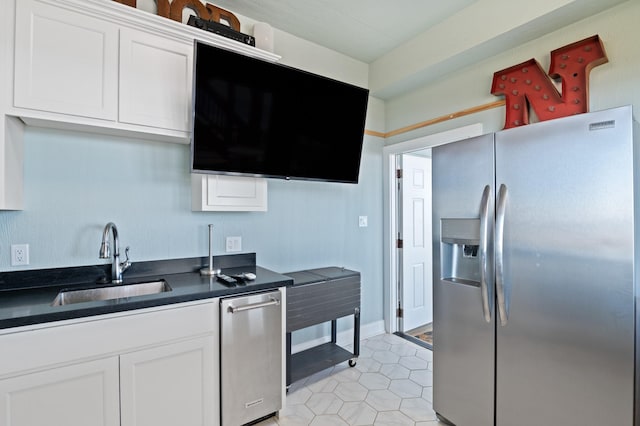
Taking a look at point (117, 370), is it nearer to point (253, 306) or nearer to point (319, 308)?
point (253, 306)

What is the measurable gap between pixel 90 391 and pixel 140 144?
142cm

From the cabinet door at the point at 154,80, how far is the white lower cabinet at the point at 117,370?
Result: 109cm

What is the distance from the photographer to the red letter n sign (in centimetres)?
189

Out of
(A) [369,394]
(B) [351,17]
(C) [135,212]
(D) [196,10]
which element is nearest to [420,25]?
(B) [351,17]

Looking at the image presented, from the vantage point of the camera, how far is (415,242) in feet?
11.4

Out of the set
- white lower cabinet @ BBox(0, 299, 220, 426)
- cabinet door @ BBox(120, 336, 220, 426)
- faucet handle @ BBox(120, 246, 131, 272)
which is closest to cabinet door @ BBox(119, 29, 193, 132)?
faucet handle @ BBox(120, 246, 131, 272)

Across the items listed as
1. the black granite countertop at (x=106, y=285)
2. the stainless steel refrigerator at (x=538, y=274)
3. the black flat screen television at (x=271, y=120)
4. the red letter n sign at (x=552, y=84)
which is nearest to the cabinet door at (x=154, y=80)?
the black flat screen television at (x=271, y=120)

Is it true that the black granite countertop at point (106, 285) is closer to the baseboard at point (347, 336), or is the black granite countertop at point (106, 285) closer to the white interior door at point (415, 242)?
the baseboard at point (347, 336)

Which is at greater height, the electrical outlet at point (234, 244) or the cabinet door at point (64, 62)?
the cabinet door at point (64, 62)

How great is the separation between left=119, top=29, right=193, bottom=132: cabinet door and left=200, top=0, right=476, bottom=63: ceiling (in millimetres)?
696

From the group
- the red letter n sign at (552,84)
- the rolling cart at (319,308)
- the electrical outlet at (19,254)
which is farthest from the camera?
the rolling cart at (319,308)

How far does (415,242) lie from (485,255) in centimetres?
185

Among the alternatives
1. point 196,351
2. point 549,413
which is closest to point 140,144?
point 196,351

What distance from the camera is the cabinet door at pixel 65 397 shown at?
126cm
